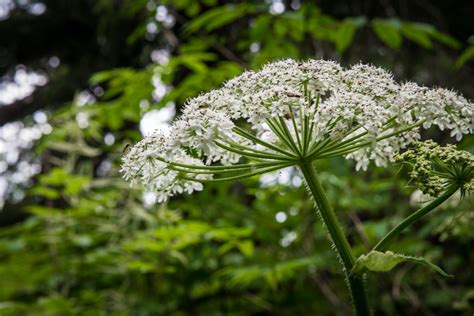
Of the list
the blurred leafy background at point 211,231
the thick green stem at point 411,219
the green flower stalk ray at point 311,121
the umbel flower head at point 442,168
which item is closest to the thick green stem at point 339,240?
the green flower stalk ray at point 311,121

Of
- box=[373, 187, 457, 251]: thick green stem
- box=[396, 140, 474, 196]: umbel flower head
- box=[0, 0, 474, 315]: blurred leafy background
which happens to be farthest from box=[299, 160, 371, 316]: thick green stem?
box=[0, 0, 474, 315]: blurred leafy background

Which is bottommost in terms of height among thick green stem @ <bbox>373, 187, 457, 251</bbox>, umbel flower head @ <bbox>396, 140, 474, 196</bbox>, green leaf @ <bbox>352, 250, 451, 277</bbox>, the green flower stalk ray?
green leaf @ <bbox>352, 250, 451, 277</bbox>

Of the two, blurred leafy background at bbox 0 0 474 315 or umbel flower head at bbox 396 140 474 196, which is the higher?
blurred leafy background at bbox 0 0 474 315

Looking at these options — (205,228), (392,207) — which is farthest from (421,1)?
(205,228)

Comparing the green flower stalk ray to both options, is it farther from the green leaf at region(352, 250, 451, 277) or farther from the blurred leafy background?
the blurred leafy background

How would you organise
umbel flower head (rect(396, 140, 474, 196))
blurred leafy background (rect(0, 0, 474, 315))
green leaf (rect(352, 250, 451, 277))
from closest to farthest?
green leaf (rect(352, 250, 451, 277)) < umbel flower head (rect(396, 140, 474, 196)) < blurred leafy background (rect(0, 0, 474, 315))

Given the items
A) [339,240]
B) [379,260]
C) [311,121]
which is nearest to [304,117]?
[311,121]

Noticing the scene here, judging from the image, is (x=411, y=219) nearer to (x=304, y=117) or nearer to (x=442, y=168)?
(x=442, y=168)

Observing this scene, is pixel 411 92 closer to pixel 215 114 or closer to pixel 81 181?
pixel 215 114
